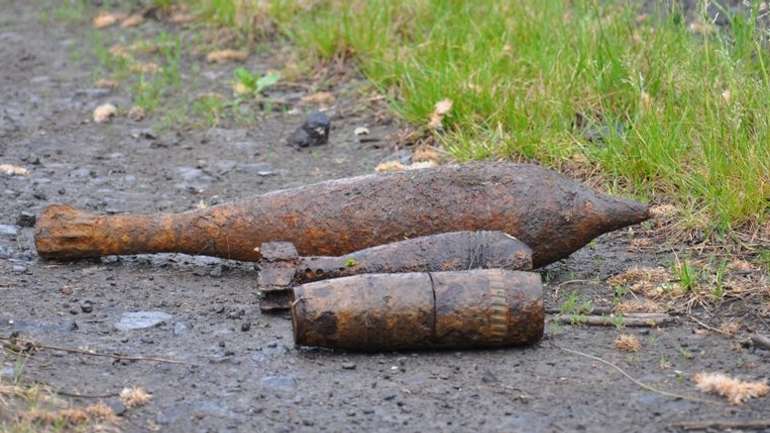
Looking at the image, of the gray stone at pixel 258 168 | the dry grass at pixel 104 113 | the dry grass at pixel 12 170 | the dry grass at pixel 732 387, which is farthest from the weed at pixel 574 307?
the dry grass at pixel 104 113

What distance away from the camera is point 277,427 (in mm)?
3242

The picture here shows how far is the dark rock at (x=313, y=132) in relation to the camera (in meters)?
6.36

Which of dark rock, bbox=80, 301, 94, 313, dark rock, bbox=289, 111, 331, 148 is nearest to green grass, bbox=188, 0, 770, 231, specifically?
dark rock, bbox=289, 111, 331, 148

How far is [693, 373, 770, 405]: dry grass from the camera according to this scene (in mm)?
3330

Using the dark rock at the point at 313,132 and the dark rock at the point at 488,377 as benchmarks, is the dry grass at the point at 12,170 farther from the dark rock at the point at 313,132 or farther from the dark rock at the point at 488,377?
the dark rock at the point at 488,377

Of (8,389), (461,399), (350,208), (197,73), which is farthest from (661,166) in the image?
(197,73)

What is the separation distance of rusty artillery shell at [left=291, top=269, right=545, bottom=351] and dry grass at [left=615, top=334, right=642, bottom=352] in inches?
11.3

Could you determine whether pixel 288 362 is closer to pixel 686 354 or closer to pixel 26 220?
pixel 686 354

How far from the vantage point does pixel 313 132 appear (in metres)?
6.37

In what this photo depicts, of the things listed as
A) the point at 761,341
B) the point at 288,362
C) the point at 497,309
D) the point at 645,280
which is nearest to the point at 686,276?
the point at 645,280

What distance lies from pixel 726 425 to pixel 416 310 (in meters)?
0.94

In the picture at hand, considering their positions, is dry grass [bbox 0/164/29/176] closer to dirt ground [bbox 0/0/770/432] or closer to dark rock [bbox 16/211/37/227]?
dirt ground [bbox 0/0/770/432]

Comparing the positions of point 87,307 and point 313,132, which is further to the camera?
point 313,132

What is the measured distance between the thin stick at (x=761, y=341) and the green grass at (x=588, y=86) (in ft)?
3.05
